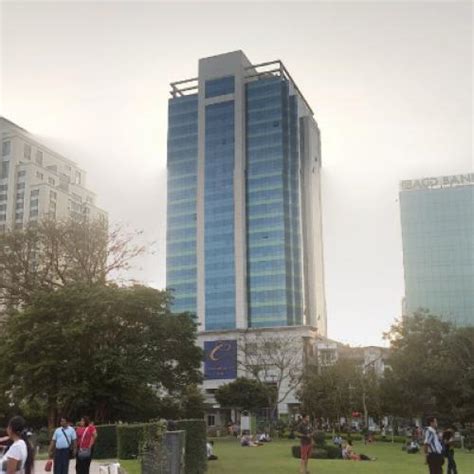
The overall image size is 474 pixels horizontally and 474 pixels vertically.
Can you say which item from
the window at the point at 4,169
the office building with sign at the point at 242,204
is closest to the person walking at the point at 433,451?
the office building with sign at the point at 242,204

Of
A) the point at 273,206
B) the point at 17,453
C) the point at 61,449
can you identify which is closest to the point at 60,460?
the point at 61,449

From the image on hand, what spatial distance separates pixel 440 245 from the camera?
402 feet

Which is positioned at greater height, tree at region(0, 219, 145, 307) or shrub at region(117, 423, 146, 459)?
tree at region(0, 219, 145, 307)

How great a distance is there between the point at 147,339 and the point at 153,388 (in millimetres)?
3816

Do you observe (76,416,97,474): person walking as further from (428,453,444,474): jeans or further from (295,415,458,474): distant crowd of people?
(428,453,444,474): jeans

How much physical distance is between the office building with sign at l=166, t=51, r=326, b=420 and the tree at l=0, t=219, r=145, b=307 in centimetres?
5572

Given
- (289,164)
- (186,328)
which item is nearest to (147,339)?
(186,328)

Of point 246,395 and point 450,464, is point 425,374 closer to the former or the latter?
point 450,464

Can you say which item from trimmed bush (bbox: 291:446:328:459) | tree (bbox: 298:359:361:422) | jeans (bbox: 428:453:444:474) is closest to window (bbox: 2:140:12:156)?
tree (bbox: 298:359:361:422)

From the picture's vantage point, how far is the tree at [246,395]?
229ft

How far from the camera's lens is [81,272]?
38.4 m

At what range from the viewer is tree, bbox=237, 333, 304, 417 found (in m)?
69.9

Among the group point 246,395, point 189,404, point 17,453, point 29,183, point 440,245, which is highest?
point 29,183

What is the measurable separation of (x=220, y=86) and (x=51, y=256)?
257 ft
